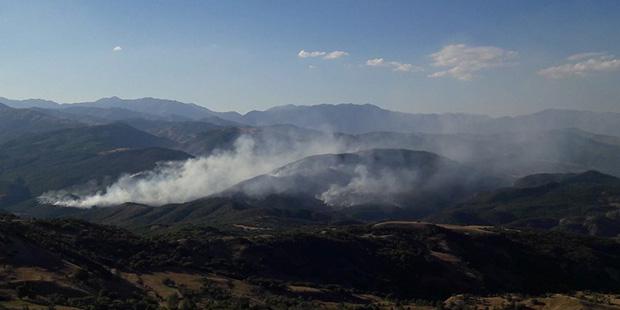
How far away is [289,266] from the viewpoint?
415 ft

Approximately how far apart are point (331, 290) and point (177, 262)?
28016 mm

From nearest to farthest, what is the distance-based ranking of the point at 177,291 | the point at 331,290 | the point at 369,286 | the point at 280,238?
the point at 177,291
the point at 331,290
the point at 369,286
the point at 280,238

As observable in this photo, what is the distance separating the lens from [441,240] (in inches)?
6127

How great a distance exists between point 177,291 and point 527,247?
104047 millimetres

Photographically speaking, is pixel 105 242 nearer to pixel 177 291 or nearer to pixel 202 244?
pixel 202 244

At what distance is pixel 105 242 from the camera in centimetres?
11400

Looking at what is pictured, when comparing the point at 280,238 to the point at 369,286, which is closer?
the point at 369,286

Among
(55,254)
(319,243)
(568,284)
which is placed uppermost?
(55,254)

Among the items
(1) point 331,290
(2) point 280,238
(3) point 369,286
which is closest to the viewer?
(1) point 331,290

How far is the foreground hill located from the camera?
79000 mm

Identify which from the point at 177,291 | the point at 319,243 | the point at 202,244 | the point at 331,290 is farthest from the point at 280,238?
the point at 177,291

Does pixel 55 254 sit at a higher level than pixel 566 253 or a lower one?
higher

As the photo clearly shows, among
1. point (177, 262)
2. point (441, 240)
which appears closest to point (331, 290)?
point (177, 262)

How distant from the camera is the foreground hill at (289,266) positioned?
259 feet
